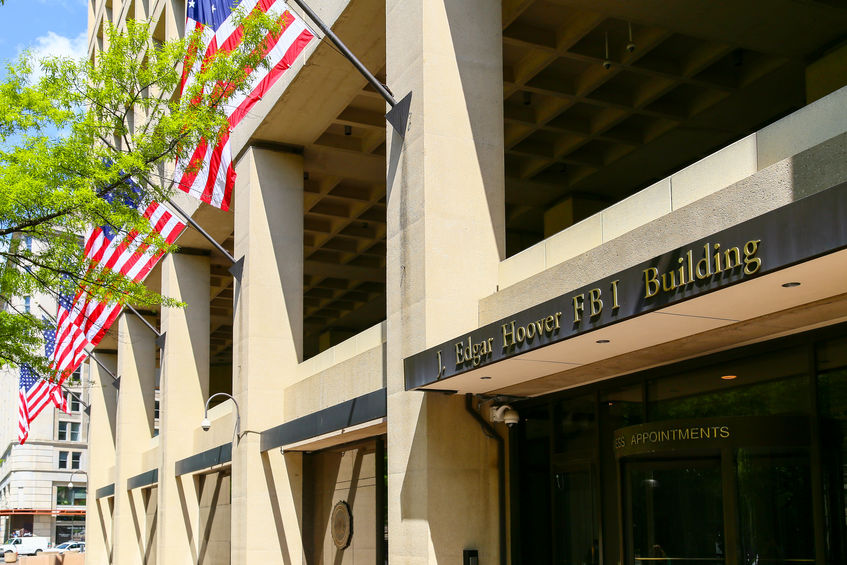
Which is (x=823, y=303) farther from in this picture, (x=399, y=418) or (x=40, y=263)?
(x=40, y=263)

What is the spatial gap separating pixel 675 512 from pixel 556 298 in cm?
311

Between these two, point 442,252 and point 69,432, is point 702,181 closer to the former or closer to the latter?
point 442,252

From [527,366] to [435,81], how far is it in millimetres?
4981

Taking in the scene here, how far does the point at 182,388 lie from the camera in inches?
1233

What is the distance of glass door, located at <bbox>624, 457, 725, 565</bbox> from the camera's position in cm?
1120

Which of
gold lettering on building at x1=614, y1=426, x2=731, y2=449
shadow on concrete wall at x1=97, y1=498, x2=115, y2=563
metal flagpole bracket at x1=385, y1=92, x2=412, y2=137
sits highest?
metal flagpole bracket at x1=385, y1=92, x2=412, y2=137

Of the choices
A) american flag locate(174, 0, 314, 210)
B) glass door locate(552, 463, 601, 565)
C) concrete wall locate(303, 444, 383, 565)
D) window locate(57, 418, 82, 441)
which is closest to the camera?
glass door locate(552, 463, 601, 565)

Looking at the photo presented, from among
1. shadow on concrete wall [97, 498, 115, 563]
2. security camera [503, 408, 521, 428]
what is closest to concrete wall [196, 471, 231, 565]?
security camera [503, 408, 521, 428]

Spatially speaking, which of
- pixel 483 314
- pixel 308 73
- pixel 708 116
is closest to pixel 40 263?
pixel 308 73

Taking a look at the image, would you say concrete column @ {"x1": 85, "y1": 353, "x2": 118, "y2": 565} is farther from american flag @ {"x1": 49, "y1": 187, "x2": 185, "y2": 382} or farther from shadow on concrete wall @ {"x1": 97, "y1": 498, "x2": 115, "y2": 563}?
american flag @ {"x1": 49, "y1": 187, "x2": 185, "y2": 382}

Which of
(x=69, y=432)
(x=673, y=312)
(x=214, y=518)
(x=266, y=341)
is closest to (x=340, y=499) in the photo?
(x=266, y=341)

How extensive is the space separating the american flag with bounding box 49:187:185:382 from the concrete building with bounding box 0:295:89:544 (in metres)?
72.1

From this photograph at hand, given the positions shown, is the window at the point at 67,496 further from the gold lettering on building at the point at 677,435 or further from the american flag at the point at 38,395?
the gold lettering on building at the point at 677,435

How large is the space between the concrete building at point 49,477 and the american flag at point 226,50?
89.1 metres
